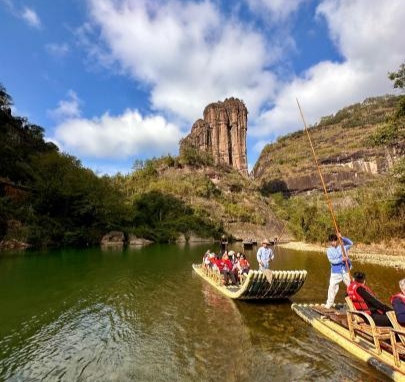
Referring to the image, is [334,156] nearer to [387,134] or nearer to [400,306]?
[387,134]

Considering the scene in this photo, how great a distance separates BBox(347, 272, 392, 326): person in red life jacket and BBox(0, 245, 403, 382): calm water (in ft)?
3.71

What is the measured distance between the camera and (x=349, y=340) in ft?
27.0

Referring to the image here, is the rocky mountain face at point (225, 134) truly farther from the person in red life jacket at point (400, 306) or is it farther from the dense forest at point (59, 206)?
the person in red life jacket at point (400, 306)

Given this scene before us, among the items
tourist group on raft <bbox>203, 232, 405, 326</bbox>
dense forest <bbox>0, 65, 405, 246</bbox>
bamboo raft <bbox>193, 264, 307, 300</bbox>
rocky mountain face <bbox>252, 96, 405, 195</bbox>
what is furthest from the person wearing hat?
rocky mountain face <bbox>252, 96, 405, 195</bbox>

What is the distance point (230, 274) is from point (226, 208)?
2408 inches

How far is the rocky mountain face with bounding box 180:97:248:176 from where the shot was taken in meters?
139

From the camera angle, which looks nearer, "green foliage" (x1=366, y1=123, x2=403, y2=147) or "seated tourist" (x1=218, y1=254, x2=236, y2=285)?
"seated tourist" (x1=218, y1=254, x2=236, y2=285)

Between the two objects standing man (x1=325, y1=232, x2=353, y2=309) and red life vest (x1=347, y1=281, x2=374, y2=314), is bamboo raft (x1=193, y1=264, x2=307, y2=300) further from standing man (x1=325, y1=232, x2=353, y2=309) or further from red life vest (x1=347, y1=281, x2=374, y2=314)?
red life vest (x1=347, y1=281, x2=374, y2=314)

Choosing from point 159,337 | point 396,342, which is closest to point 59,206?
point 159,337

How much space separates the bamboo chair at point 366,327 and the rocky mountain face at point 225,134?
129m

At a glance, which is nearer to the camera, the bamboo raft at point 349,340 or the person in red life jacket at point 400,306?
the bamboo raft at point 349,340

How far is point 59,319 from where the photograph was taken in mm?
11805

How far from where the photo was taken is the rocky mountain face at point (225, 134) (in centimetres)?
13862

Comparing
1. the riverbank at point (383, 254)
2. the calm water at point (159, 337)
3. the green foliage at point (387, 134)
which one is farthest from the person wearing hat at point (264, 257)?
the green foliage at point (387, 134)
